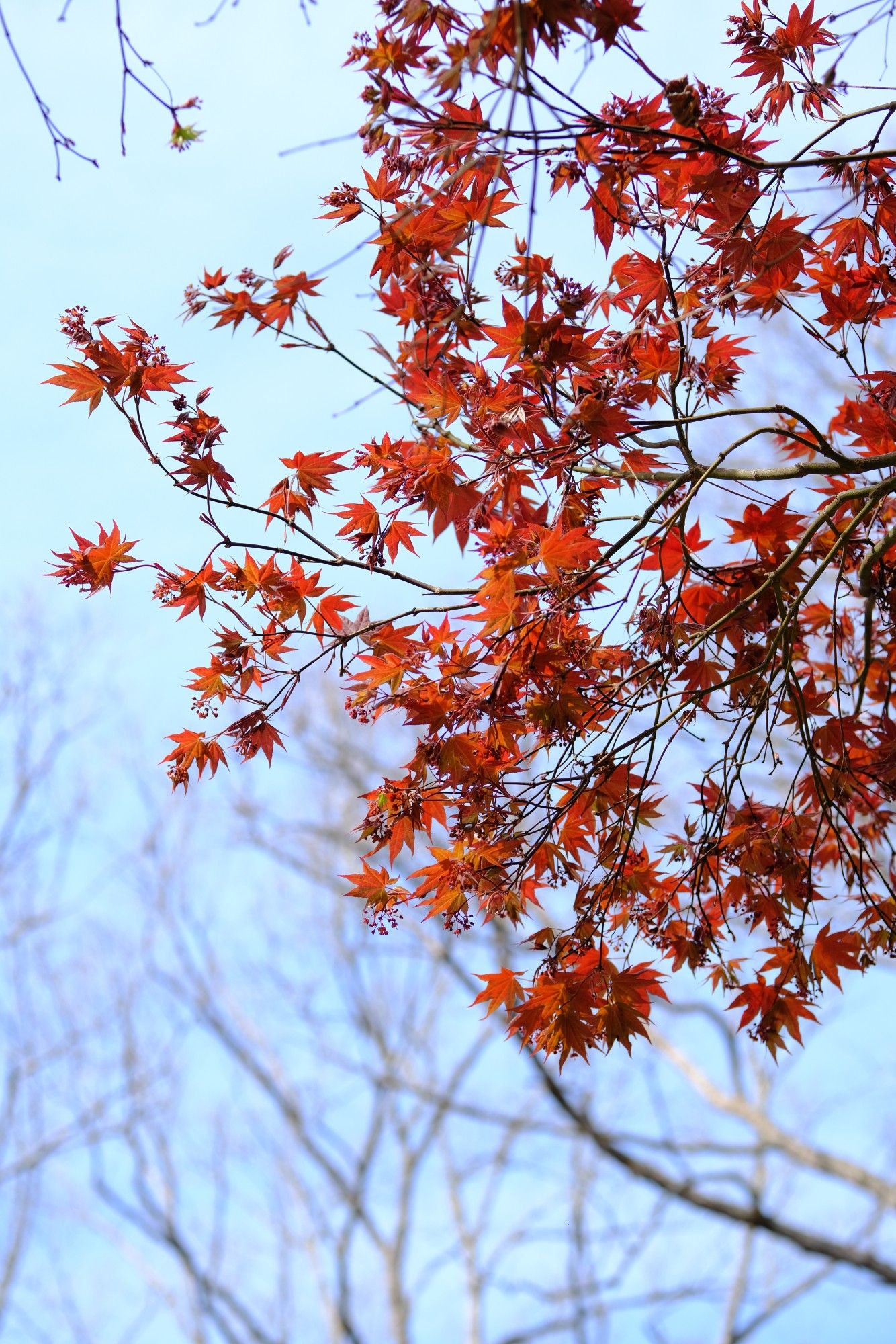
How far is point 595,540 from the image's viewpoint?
2035 mm

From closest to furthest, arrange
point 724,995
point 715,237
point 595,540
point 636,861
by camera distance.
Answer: point 595,540
point 715,237
point 636,861
point 724,995

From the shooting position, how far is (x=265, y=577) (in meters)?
2.33

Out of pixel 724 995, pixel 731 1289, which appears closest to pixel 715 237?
pixel 724 995

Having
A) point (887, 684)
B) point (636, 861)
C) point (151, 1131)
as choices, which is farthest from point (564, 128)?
point (151, 1131)

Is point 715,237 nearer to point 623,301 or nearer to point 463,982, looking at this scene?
point 623,301

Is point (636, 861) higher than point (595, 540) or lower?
lower

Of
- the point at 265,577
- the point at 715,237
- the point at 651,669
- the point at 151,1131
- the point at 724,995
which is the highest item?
the point at 151,1131

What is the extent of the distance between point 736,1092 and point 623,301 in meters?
9.32

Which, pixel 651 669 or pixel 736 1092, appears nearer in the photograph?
pixel 651 669

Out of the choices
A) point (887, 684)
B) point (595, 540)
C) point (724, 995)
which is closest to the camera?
point (595, 540)

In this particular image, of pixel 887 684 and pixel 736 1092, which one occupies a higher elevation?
pixel 736 1092

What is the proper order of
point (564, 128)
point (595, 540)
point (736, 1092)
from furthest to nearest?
point (736, 1092) → point (595, 540) → point (564, 128)

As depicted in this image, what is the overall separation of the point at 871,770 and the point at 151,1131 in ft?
32.6

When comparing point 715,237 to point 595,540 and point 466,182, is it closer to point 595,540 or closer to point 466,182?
point 466,182
